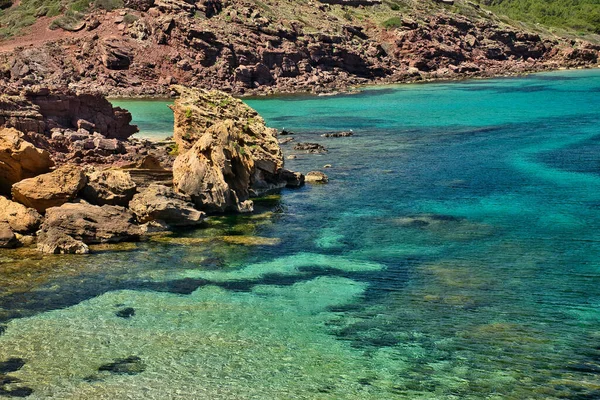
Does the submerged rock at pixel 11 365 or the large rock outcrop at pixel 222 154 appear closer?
the submerged rock at pixel 11 365

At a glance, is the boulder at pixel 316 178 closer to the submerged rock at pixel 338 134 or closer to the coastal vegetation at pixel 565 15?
the submerged rock at pixel 338 134

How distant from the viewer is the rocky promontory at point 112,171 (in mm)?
27953

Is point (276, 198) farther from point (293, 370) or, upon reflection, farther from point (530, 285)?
point (293, 370)

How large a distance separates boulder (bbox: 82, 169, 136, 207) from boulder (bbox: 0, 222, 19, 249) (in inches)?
151

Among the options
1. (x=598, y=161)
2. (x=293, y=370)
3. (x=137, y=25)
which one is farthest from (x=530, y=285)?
(x=137, y=25)

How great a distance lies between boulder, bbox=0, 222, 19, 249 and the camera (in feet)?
86.8

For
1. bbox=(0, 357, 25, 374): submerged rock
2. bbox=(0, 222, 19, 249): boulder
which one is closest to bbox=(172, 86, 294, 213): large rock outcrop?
bbox=(0, 222, 19, 249): boulder

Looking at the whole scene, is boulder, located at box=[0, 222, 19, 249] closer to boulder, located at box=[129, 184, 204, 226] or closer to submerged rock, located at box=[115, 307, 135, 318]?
boulder, located at box=[129, 184, 204, 226]

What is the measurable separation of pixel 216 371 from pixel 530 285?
11.2m

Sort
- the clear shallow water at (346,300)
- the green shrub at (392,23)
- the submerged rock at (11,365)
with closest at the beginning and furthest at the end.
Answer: the clear shallow water at (346,300) → the submerged rock at (11,365) → the green shrub at (392,23)

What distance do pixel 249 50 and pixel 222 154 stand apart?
72.4 meters

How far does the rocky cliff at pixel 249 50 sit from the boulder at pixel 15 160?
201 feet

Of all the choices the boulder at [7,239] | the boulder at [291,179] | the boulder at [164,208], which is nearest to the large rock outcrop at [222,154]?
the boulder at [291,179]

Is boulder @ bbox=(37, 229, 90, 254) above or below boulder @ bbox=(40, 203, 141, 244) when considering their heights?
below
